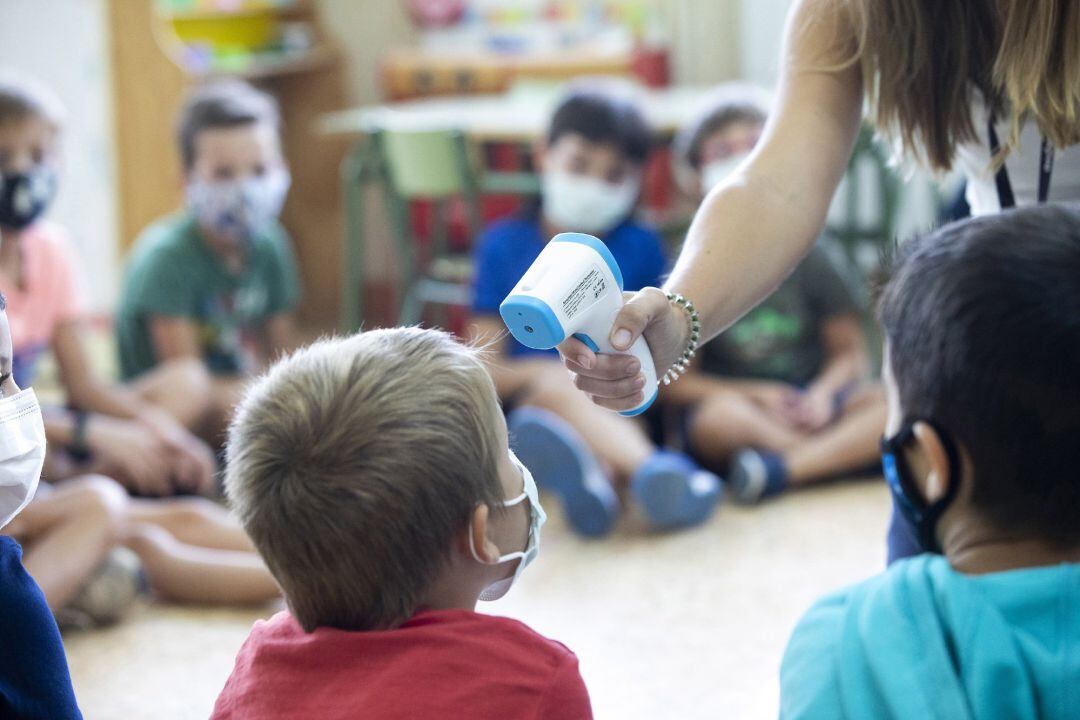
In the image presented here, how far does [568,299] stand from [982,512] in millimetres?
336

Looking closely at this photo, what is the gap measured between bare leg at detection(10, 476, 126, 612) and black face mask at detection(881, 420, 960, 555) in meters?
1.57

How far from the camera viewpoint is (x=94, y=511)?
2213 mm

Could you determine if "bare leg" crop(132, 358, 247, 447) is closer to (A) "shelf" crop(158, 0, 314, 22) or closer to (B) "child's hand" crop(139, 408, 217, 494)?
(B) "child's hand" crop(139, 408, 217, 494)

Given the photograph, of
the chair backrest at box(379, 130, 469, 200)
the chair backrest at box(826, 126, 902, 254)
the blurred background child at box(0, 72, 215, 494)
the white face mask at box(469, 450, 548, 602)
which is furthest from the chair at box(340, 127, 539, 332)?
the white face mask at box(469, 450, 548, 602)

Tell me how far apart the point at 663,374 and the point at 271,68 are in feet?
11.9

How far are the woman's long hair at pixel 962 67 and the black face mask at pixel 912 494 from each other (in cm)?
39

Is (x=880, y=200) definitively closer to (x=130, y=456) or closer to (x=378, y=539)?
(x=130, y=456)

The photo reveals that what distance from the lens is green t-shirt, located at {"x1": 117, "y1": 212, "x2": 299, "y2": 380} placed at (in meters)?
2.97

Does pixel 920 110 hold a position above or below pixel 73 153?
above

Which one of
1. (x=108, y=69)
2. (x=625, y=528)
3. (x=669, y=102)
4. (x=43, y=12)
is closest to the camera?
(x=625, y=528)

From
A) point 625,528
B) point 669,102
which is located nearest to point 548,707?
point 625,528

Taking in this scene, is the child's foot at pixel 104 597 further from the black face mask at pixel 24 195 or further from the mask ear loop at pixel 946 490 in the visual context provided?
the mask ear loop at pixel 946 490

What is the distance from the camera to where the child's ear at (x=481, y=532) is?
39.0 inches

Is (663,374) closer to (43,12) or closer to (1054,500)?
(1054,500)
